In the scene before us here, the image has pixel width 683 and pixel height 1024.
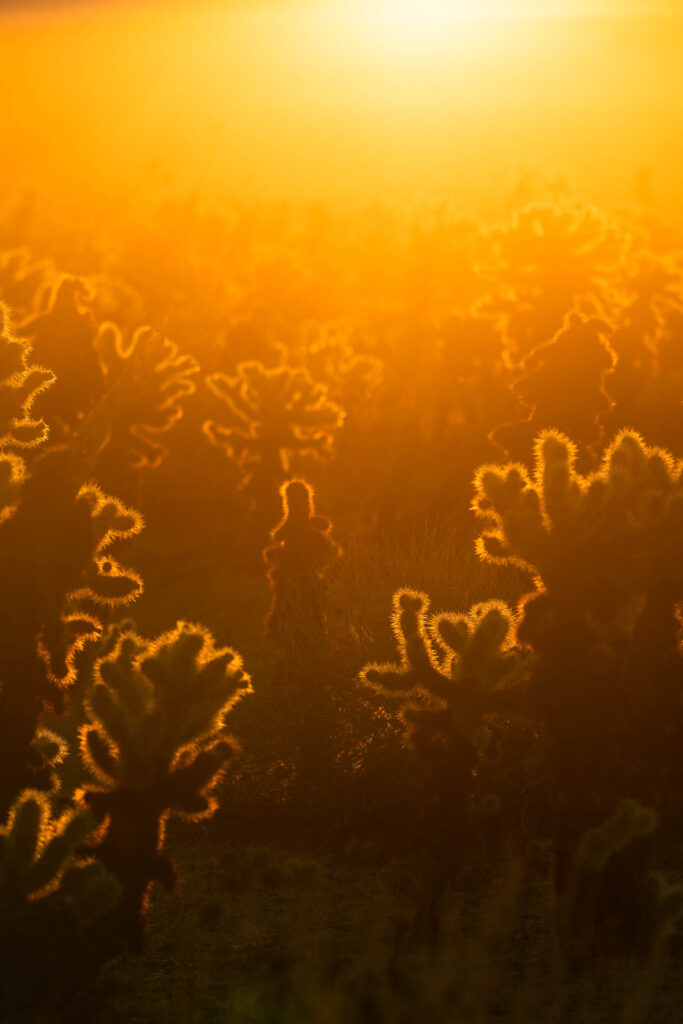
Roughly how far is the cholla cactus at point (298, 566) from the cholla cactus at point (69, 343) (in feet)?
4.13

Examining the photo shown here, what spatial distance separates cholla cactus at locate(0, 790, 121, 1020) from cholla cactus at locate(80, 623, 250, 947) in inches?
3.0

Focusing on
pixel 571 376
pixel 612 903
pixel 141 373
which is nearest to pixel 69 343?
pixel 141 373

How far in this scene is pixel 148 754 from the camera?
364 cm

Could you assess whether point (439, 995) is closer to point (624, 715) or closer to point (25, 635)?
point (624, 715)

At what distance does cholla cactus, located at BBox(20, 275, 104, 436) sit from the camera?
662 centimetres

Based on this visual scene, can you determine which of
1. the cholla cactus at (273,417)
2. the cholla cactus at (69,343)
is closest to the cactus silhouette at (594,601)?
the cholla cactus at (69,343)

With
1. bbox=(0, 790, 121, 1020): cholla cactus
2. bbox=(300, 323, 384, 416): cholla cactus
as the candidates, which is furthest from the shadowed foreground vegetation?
bbox=(300, 323, 384, 416): cholla cactus

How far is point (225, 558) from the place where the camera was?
28.1ft

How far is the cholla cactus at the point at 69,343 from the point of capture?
662 centimetres

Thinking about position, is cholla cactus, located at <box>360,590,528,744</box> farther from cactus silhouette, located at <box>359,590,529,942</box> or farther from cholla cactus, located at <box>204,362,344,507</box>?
cholla cactus, located at <box>204,362,344,507</box>

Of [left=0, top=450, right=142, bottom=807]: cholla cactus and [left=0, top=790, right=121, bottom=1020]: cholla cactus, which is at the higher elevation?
[left=0, top=450, right=142, bottom=807]: cholla cactus

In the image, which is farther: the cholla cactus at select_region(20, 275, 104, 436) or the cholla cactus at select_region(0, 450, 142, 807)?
the cholla cactus at select_region(20, 275, 104, 436)

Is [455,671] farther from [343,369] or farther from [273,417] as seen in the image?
[343,369]

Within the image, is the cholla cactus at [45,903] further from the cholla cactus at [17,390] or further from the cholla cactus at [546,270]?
the cholla cactus at [546,270]
